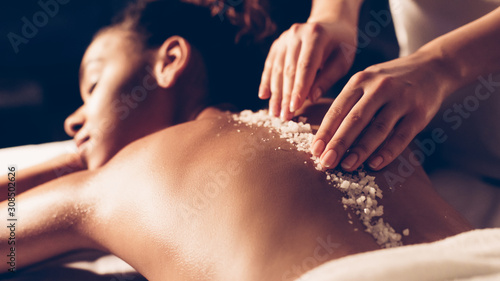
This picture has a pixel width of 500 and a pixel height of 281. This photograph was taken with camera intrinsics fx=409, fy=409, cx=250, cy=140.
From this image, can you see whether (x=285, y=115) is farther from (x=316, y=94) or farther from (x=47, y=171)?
(x=47, y=171)

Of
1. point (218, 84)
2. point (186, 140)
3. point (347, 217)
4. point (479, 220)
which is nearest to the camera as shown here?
point (347, 217)

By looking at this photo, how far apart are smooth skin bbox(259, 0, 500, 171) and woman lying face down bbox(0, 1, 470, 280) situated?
0.05m

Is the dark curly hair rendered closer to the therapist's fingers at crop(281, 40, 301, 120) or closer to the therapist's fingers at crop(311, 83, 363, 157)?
the therapist's fingers at crop(281, 40, 301, 120)

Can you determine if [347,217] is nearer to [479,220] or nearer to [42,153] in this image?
[479,220]

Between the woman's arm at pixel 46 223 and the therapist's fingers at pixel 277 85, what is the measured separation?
1.32 ft

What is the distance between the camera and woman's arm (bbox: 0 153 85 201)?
1016 millimetres

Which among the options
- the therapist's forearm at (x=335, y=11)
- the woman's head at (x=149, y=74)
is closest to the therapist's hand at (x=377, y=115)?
the therapist's forearm at (x=335, y=11)

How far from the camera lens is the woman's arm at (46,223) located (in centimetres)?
79

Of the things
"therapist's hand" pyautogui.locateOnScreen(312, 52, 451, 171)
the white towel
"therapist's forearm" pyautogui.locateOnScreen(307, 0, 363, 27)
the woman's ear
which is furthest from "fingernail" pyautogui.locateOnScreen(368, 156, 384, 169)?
the woman's ear

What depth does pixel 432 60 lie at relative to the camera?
0.80 metres

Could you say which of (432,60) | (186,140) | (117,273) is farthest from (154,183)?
(432,60)

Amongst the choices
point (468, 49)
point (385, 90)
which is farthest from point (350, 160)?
point (468, 49)

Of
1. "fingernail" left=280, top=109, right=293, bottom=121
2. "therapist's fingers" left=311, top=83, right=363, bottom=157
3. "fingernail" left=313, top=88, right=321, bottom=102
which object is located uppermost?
"fingernail" left=313, top=88, right=321, bottom=102

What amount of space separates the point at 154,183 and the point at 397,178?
1.40 feet
